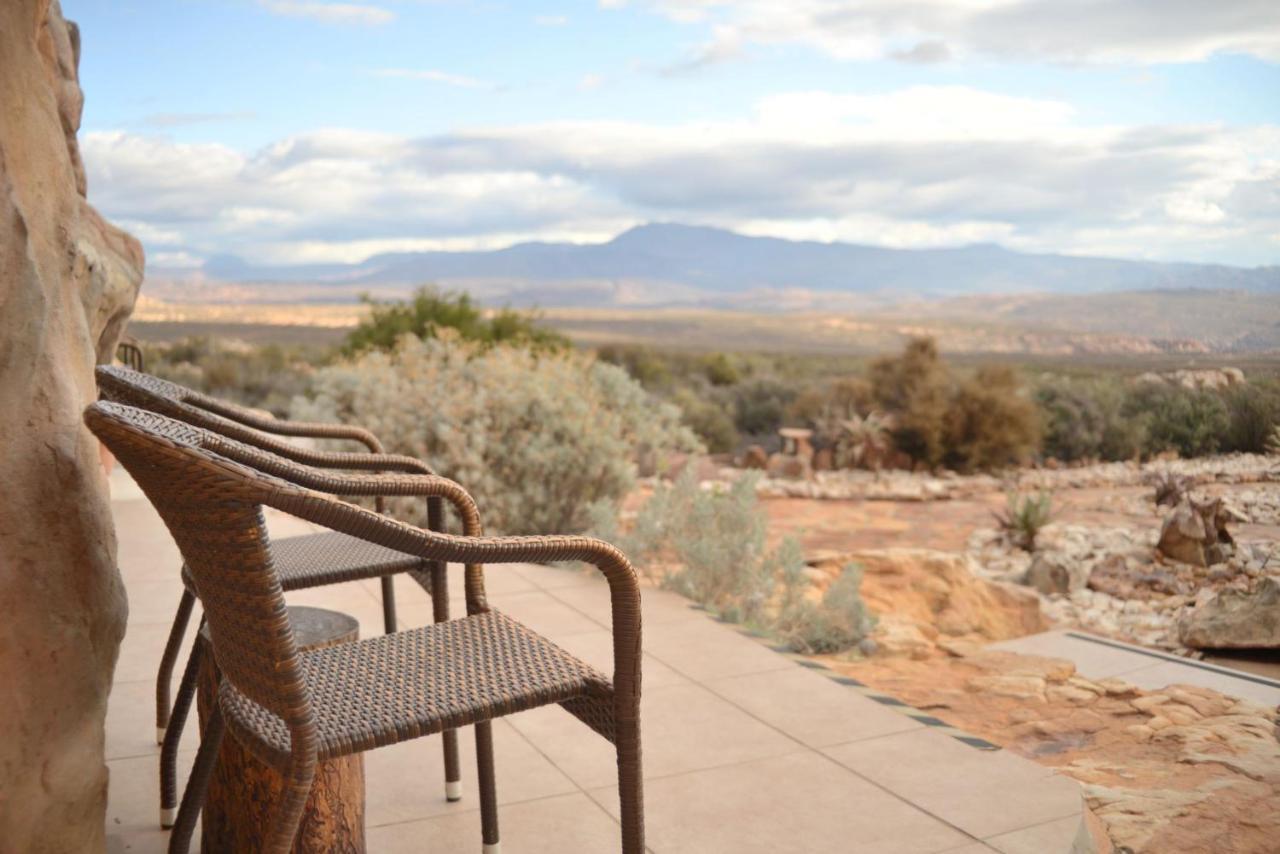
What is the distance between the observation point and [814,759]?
9.23 ft

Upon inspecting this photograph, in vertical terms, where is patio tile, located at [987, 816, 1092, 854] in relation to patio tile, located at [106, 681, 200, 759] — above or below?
below

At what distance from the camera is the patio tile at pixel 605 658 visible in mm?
3445

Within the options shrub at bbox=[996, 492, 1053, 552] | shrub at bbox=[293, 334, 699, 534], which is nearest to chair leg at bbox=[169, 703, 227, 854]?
shrub at bbox=[293, 334, 699, 534]

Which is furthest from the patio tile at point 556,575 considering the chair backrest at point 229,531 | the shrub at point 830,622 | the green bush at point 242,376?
the green bush at point 242,376

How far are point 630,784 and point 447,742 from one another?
2.90ft

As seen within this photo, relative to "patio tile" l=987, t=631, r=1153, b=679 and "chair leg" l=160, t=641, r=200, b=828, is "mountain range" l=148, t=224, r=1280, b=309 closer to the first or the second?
"patio tile" l=987, t=631, r=1153, b=679

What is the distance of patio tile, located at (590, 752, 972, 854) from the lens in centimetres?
237

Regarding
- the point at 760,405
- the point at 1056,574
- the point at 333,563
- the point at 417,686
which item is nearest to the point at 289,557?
the point at 333,563

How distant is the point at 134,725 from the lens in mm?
3029

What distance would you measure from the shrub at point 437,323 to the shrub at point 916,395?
385 cm

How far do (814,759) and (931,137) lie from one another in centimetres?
4632

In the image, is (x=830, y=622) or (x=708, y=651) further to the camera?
(x=830, y=622)

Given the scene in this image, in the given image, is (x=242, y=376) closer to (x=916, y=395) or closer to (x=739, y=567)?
(x=916, y=395)

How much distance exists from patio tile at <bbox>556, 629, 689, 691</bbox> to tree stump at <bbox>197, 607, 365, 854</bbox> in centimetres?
118
